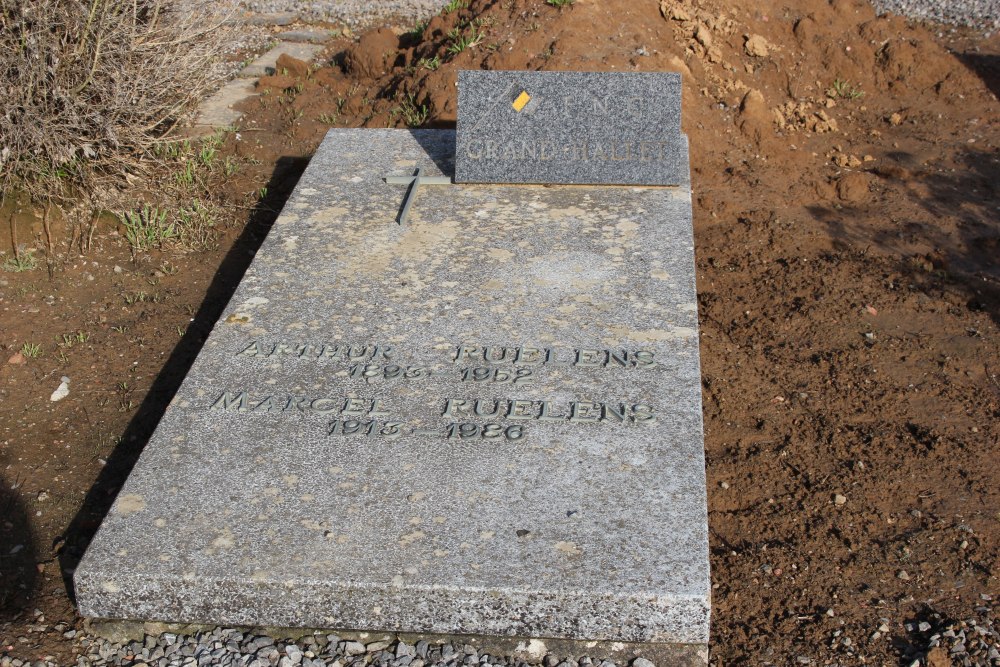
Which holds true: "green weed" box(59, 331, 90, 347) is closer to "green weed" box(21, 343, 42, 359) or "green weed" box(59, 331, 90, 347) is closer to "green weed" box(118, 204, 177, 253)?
"green weed" box(21, 343, 42, 359)

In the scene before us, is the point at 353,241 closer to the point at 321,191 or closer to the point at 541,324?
the point at 321,191

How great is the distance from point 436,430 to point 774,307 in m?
2.09

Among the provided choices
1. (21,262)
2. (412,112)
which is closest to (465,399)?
(21,262)

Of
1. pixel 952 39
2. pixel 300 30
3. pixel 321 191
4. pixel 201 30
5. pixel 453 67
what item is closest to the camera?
pixel 321 191

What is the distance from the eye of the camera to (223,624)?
3.07 metres

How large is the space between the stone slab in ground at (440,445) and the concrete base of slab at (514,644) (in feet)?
0.15

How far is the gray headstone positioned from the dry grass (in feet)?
5.89

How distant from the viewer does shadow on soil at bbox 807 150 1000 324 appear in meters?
5.02

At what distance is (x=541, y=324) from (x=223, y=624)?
65.0 inches

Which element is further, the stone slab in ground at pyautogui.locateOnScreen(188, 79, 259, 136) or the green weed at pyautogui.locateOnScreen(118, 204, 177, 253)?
the stone slab in ground at pyautogui.locateOnScreen(188, 79, 259, 136)

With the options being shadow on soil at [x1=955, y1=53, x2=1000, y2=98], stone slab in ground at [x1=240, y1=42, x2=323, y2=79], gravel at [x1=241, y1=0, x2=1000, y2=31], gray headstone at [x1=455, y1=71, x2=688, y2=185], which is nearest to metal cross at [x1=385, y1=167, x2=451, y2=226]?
gray headstone at [x1=455, y1=71, x2=688, y2=185]

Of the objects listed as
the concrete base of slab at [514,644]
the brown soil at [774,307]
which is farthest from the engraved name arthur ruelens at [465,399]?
the concrete base of slab at [514,644]

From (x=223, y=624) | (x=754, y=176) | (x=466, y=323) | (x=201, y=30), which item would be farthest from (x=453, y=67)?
(x=223, y=624)

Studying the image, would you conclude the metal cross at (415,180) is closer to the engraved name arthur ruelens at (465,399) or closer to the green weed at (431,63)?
the engraved name arthur ruelens at (465,399)
